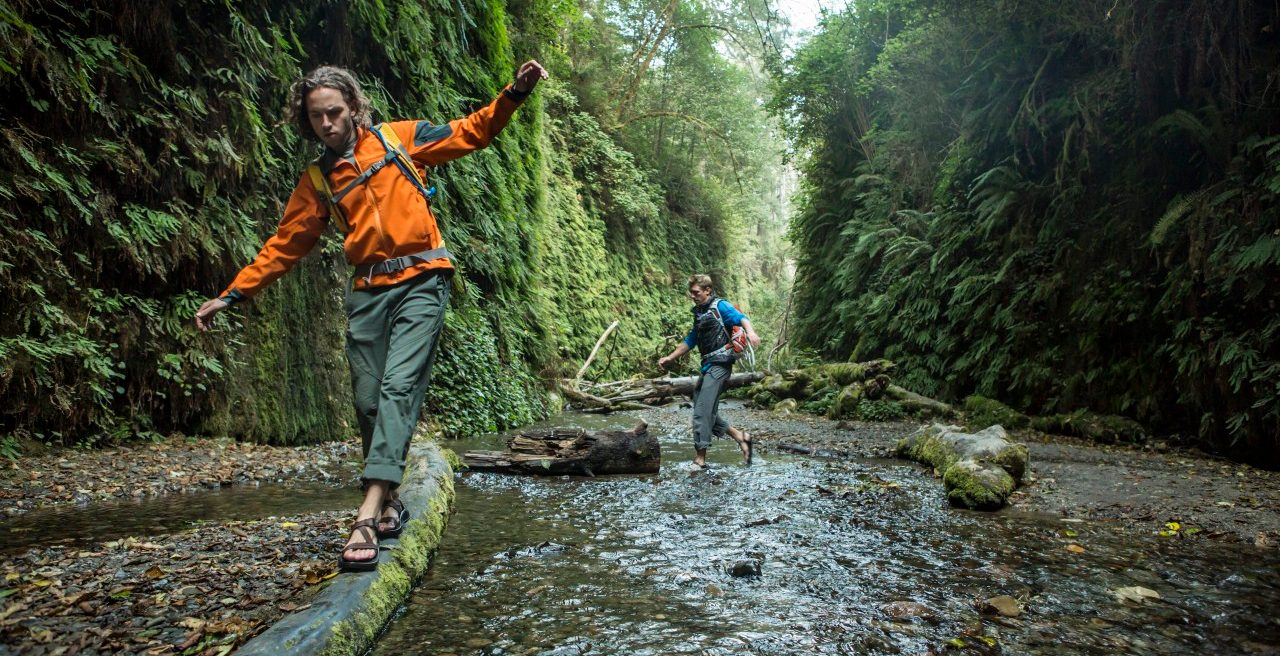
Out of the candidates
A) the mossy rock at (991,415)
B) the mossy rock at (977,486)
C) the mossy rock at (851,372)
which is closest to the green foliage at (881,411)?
the mossy rock at (851,372)

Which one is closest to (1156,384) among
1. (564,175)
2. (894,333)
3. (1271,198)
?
(1271,198)

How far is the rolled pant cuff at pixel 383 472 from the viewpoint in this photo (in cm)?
293

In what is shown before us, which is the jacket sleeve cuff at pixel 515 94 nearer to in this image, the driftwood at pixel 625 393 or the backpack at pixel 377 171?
the backpack at pixel 377 171

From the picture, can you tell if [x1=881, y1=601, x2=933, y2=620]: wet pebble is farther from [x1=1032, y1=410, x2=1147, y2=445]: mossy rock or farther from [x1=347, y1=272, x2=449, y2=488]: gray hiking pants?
[x1=1032, y1=410, x2=1147, y2=445]: mossy rock

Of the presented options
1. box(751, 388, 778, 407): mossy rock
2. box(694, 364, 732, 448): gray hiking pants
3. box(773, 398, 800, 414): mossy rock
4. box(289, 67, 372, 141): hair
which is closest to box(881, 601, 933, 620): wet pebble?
box(289, 67, 372, 141): hair

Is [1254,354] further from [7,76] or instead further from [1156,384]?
[7,76]

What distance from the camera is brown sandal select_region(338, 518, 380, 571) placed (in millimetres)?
2678

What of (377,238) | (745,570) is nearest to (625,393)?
(745,570)

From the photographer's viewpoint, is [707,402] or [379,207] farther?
[707,402]

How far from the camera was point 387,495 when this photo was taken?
3.06 meters

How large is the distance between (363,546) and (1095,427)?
9178mm

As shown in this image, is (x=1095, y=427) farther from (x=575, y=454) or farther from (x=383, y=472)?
(x=383, y=472)

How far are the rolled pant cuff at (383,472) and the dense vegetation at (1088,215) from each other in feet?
25.6

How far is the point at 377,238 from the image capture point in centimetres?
320
